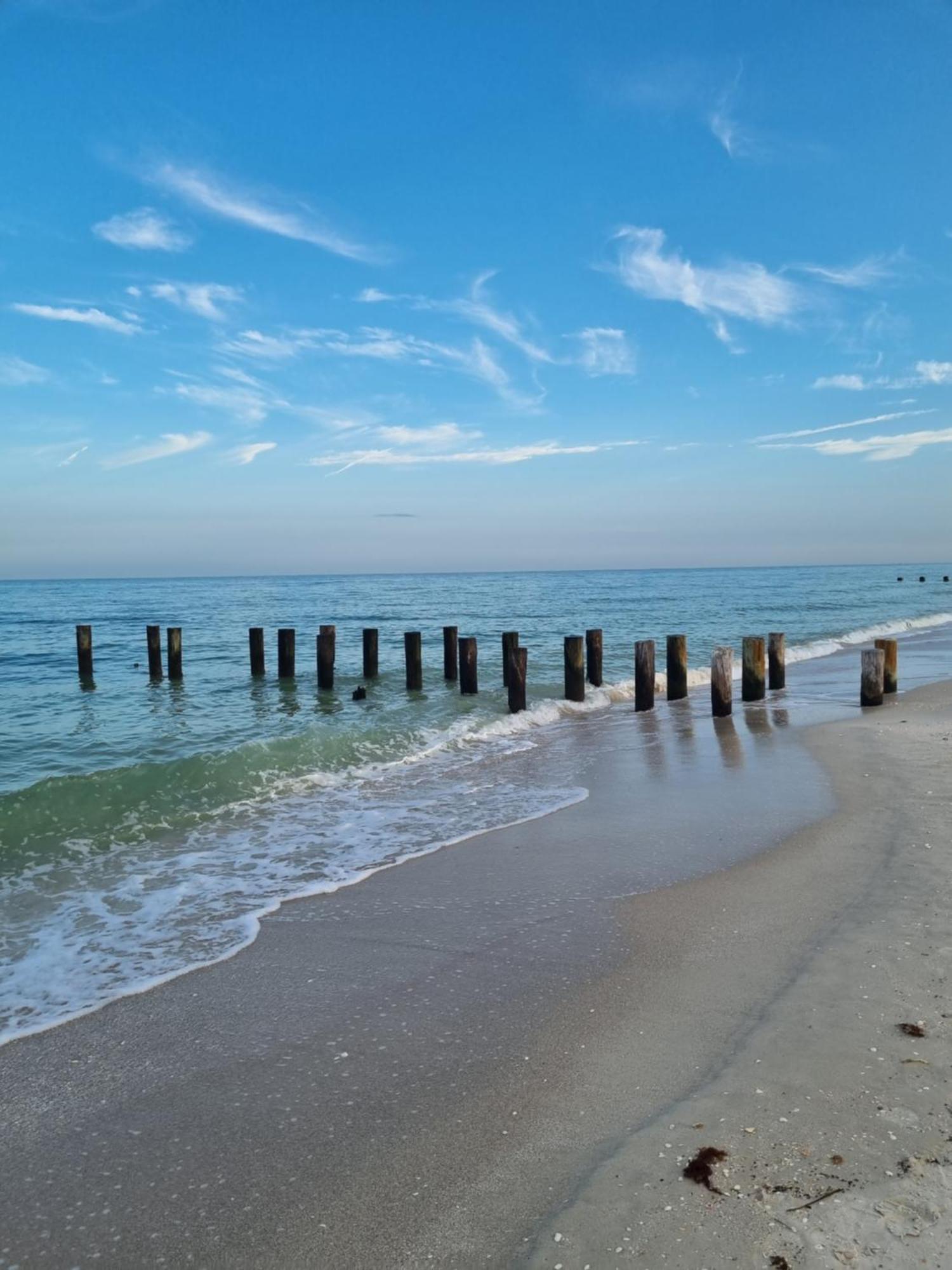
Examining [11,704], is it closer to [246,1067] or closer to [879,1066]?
[246,1067]

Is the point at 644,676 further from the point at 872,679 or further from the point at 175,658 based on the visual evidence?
the point at 175,658

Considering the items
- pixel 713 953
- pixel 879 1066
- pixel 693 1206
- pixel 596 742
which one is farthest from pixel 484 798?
pixel 693 1206

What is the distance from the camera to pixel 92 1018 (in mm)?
4184

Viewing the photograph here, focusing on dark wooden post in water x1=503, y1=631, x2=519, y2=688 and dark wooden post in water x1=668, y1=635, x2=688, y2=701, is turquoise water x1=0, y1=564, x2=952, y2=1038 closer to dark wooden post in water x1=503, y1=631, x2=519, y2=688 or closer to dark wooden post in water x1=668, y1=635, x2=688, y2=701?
dark wooden post in water x1=503, y1=631, x2=519, y2=688

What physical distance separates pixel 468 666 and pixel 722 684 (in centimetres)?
520

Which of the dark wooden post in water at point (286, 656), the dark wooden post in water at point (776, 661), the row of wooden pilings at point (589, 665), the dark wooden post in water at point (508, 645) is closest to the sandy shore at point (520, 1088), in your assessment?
the row of wooden pilings at point (589, 665)

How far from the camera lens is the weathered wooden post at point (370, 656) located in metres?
19.8

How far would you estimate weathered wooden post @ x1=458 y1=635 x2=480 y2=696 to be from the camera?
1652 centimetres

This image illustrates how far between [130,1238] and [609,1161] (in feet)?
5.08

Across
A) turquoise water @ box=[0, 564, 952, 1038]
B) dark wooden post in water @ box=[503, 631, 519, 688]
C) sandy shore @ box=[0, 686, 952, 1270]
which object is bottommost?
turquoise water @ box=[0, 564, 952, 1038]

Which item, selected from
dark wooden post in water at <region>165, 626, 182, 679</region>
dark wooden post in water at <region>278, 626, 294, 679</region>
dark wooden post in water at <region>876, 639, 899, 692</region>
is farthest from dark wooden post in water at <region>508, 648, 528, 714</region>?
dark wooden post in water at <region>165, 626, 182, 679</region>

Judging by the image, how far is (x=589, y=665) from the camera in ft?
57.5

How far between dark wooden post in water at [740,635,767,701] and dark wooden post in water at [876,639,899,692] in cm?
191

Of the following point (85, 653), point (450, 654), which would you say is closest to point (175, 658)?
point (85, 653)
